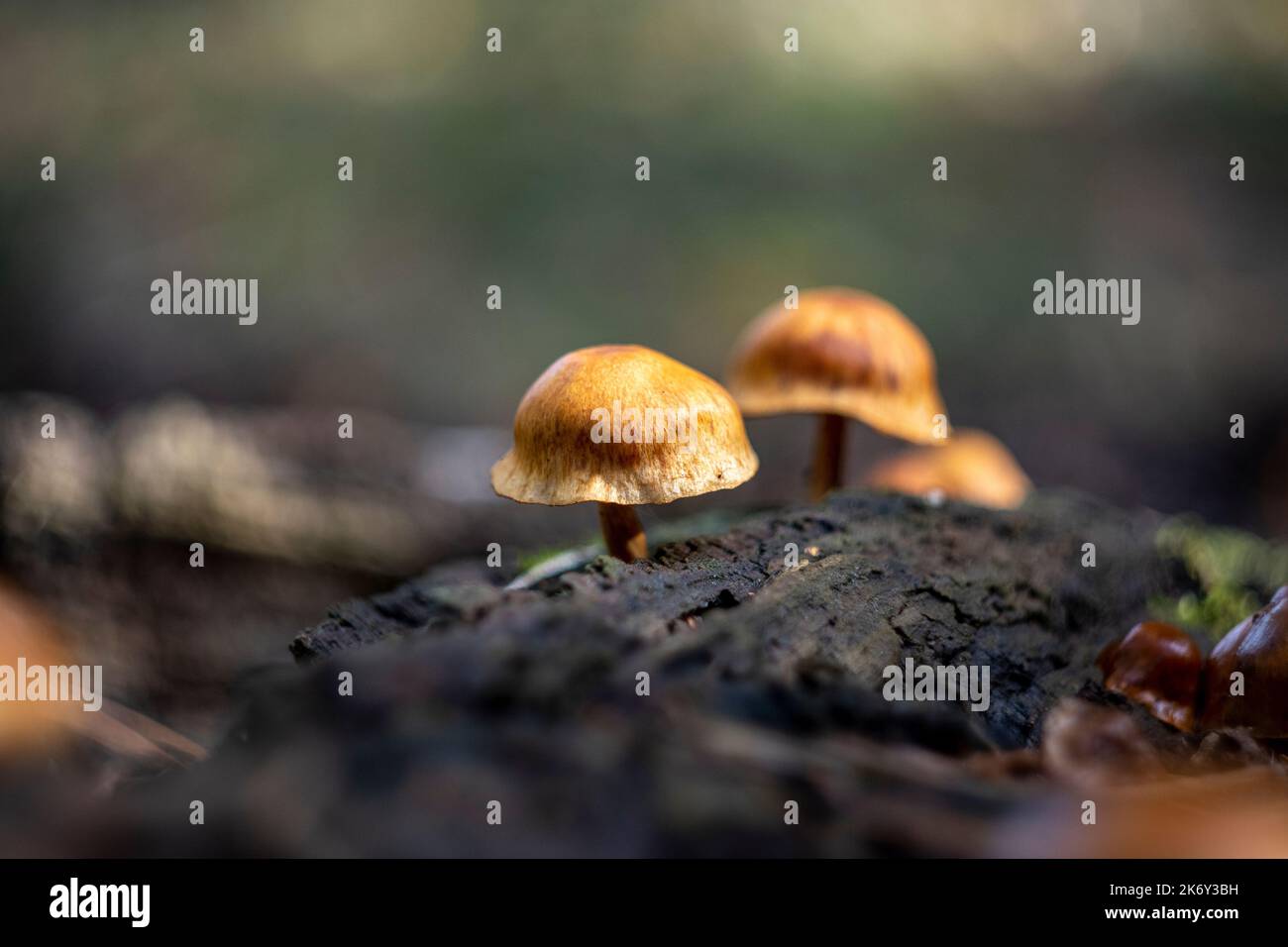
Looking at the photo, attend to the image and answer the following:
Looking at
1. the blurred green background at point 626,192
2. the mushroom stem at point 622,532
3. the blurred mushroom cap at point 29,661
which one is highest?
the blurred green background at point 626,192

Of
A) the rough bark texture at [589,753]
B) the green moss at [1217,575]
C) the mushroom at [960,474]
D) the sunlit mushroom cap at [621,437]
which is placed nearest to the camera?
the rough bark texture at [589,753]

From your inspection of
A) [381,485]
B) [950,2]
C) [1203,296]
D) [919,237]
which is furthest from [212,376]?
[1203,296]

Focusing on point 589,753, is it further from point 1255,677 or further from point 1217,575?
point 1217,575

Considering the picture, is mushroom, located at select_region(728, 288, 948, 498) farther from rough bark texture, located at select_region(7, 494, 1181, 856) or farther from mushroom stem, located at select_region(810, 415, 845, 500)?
rough bark texture, located at select_region(7, 494, 1181, 856)

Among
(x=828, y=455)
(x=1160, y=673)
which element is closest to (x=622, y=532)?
(x=828, y=455)

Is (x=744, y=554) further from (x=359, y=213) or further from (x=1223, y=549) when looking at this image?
(x=359, y=213)

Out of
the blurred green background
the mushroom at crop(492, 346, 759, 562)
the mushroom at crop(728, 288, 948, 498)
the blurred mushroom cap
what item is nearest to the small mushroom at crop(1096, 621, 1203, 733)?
the mushroom at crop(728, 288, 948, 498)

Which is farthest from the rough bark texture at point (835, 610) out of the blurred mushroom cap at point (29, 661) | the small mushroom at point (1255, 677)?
the blurred mushroom cap at point (29, 661)

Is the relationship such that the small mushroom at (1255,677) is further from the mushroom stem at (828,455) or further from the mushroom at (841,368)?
the mushroom stem at (828,455)
